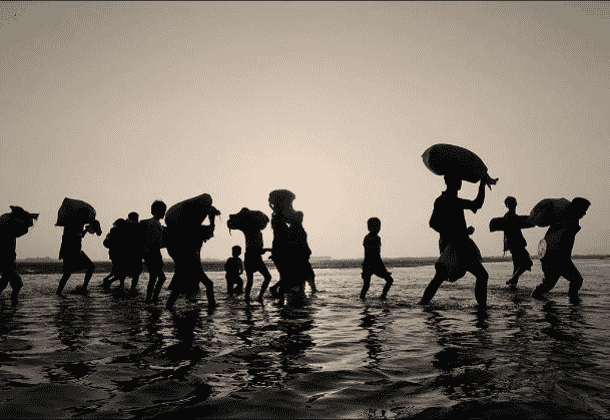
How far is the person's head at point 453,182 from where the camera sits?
6.73 metres

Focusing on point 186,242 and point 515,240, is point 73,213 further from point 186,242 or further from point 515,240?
point 515,240

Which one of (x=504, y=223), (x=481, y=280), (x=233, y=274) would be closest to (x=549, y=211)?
(x=504, y=223)

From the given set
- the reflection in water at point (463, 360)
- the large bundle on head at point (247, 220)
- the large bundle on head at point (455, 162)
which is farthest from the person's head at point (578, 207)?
the large bundle on head at point (247, 220)

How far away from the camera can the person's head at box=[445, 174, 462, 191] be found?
673cm

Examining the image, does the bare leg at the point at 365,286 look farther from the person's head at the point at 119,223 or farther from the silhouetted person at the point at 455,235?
the person's head at the point at 119,223

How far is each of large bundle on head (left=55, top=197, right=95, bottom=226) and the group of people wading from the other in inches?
1.7

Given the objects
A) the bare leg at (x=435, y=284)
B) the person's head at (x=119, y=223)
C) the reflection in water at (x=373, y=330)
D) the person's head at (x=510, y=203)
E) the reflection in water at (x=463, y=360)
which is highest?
the person's head at (x=510, y=203)

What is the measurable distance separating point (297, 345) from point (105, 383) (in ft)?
6.06

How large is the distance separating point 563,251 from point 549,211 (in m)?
0.80

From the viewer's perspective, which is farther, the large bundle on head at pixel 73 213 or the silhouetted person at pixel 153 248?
the large bundle on head at pixel 73 213

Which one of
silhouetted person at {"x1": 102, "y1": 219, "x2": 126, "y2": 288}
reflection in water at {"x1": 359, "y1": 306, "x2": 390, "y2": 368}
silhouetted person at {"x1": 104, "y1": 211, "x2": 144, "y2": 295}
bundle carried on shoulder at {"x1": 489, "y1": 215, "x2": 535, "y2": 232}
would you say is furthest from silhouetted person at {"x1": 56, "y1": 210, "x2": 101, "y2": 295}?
bundle carried on shoulder at {"x1": 489, "y1": 215, "x2": 535, "y2": 232}

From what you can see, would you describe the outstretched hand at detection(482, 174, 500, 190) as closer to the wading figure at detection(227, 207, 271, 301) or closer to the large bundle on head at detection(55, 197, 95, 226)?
the wading figure at detection(227, 207, 271, 301)

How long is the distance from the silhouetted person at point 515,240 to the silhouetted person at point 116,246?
1072 centimetres

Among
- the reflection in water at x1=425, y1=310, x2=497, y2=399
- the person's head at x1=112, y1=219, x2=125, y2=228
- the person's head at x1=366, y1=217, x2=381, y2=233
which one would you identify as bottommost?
the reflection in water at x1=425, y1=310, x2=497, y2=399
